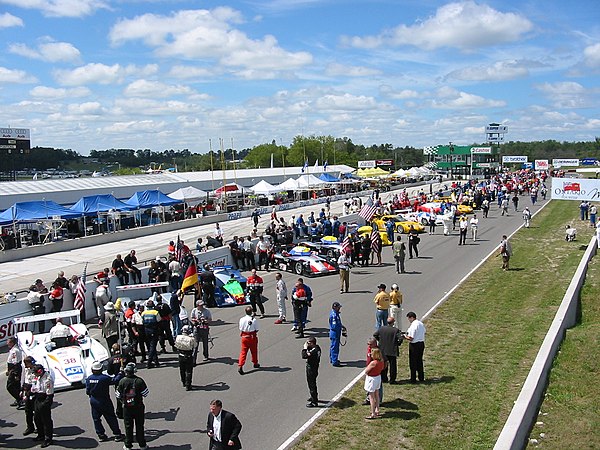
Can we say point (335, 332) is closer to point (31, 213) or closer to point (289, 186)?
point (31, 213)

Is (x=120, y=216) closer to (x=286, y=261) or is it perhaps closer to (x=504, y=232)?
(x=286, y=261)

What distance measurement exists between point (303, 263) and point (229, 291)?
5.40m

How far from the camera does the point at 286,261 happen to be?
24.9m

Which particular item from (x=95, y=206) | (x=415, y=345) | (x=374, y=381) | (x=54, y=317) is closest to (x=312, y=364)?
(x=374, y=381)

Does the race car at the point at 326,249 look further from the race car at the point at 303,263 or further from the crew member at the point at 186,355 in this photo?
the crew member at the point at 186,355

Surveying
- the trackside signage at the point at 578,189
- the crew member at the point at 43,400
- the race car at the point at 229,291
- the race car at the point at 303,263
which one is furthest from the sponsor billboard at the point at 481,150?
the crew member at the point at 43,400

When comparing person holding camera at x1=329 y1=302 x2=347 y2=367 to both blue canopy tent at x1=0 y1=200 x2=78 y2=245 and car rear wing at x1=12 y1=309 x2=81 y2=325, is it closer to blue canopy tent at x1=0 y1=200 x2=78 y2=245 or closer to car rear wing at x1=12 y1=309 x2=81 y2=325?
car rear wing at x1=12 y1=309 x2=81 y2=325

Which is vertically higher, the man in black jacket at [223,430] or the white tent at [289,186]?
the white tent at [289,186]

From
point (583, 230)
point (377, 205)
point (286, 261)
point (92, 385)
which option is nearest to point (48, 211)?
point (286, 261)

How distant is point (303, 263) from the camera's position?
24016mm

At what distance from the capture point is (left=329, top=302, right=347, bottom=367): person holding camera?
39.9ft

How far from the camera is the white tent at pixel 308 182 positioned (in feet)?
199

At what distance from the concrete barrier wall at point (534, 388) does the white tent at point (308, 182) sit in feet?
145

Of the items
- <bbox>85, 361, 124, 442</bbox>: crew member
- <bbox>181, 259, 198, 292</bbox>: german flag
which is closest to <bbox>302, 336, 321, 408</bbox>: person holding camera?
<bbox>85, 361, 124, 442</bbox>: crew member
